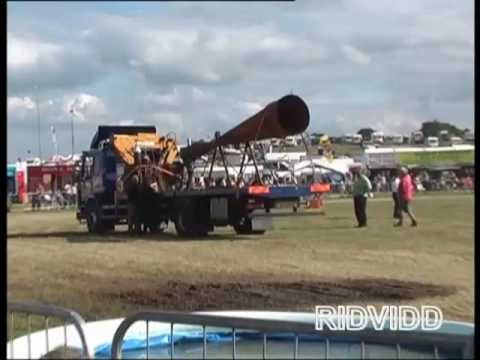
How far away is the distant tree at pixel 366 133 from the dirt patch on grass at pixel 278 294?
0.68m

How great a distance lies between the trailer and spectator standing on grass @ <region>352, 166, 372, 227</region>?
0.14m

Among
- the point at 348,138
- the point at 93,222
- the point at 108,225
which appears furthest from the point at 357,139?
the point at 93,222

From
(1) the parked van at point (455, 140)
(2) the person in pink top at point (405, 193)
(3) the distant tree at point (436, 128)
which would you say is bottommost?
(2) the person in pink top at point (405, 193)

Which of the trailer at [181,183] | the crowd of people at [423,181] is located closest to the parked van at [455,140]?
the crowd of people at [423,181]

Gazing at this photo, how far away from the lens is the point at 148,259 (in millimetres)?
4691

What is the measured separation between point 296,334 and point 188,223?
1.54 m

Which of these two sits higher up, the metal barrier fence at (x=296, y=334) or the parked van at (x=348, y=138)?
the parked van at (x=348, y=138)

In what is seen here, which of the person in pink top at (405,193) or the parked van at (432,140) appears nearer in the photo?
the parked van at (432,140)

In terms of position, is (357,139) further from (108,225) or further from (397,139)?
(108,225)

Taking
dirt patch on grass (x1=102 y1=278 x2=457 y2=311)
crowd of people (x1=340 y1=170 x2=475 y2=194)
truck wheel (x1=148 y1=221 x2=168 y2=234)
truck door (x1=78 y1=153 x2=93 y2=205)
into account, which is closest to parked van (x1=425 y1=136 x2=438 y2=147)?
crowd of people (x1=340 y1=170 x2=475 y2=194)

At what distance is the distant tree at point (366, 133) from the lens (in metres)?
3.82

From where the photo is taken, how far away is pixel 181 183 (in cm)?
416

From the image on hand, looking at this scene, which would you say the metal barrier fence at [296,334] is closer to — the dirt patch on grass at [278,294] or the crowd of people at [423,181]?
the dirt patch on grass at [278,294]
